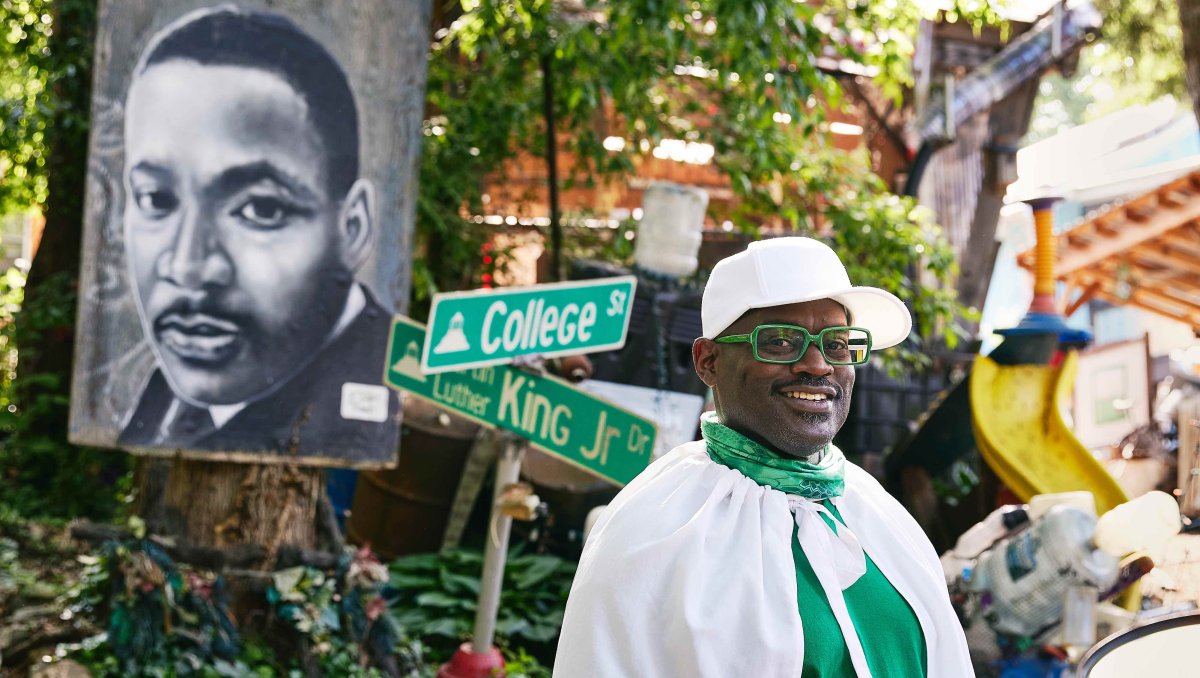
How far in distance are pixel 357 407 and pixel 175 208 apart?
117 centimetres

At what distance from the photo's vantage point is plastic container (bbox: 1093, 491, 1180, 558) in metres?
4.34

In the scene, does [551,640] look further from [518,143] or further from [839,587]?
[839,587]

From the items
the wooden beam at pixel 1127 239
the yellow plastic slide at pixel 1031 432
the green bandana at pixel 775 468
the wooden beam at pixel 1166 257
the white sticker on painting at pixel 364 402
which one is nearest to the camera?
the green bandana at pixel 775 468

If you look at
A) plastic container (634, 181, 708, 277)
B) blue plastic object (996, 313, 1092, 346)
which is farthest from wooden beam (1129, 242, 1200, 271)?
plastic container (634, 181, 708, 277)

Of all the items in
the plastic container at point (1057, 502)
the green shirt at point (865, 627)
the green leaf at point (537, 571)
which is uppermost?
the green shirt at point (865, 627)

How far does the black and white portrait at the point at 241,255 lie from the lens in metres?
5.29

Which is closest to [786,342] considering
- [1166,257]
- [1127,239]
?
[1127,239]

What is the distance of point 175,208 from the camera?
17.5 feet

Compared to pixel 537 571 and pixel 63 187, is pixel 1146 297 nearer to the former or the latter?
pixel 537 571

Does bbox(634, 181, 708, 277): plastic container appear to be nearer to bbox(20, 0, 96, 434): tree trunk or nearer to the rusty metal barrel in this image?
the rusty metal barrel

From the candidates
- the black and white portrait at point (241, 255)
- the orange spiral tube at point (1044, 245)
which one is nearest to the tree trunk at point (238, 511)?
the black and white portrait at point (241, 255)

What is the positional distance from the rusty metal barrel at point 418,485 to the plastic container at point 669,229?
1437mm

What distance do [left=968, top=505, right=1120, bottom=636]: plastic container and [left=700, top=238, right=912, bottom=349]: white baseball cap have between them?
2.53 m

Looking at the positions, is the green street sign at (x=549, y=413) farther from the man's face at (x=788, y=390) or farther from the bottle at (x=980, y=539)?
the man's face at (x=788, y=390)
